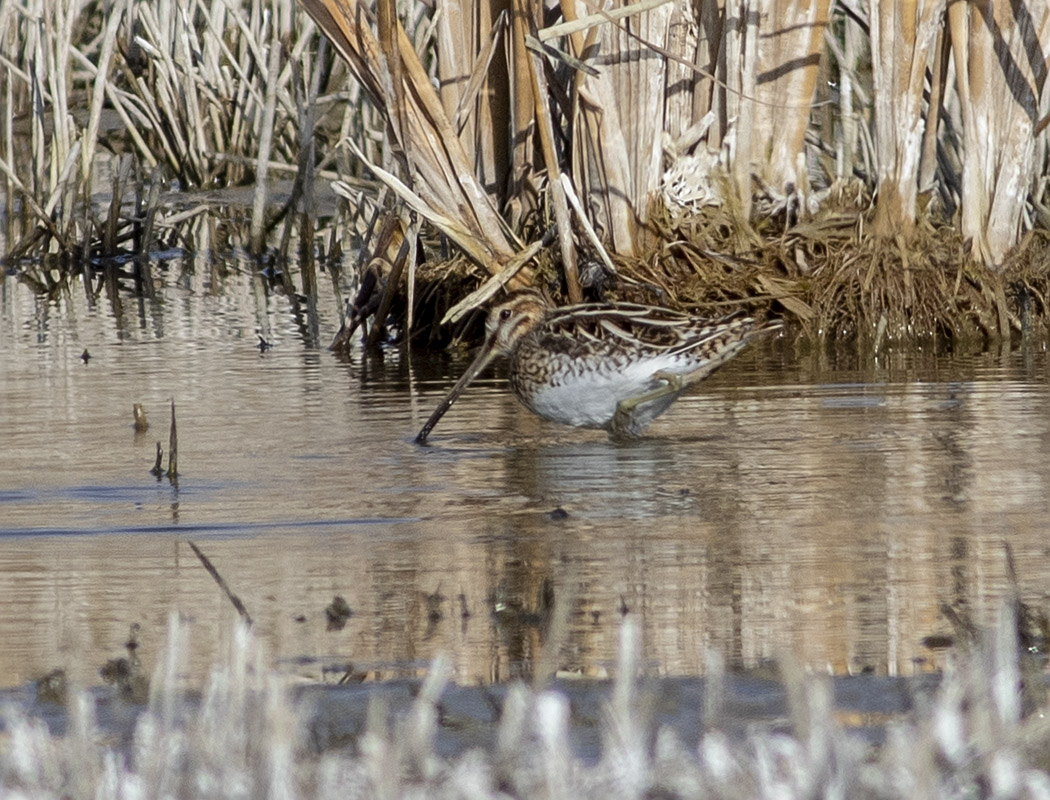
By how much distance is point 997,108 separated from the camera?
823cm

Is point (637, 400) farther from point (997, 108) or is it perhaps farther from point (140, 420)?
point (997, 108)

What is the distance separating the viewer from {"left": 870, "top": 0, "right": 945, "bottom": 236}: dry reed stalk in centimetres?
801

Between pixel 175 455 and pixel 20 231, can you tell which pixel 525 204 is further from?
pixel 20 231

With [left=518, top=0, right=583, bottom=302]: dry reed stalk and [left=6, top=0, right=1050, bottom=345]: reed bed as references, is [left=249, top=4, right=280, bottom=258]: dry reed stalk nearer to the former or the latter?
[left=6, top=0, right=1050, bottom=345]: reed bed

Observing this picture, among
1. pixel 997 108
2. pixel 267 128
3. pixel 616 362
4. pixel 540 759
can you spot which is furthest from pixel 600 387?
pixel 267 128

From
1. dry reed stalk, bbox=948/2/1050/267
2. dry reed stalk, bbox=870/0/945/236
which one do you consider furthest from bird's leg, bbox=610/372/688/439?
dry reed stalk, bbox=948/2/1050/267

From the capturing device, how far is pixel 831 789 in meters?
2.19

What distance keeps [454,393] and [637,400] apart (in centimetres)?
67

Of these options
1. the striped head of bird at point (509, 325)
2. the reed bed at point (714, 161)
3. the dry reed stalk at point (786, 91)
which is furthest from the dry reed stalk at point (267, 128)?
A: the striped head of bird at point (509, 325)

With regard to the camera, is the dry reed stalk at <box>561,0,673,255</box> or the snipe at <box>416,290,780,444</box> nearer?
the snipe at <box>416,290,780,444</box>

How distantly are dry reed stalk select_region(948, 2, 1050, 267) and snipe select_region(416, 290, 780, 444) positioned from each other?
2.32 meters

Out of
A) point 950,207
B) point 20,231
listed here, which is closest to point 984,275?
point 950,207

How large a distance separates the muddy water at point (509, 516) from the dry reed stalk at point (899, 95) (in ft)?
2.51

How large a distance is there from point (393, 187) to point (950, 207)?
2779mm
